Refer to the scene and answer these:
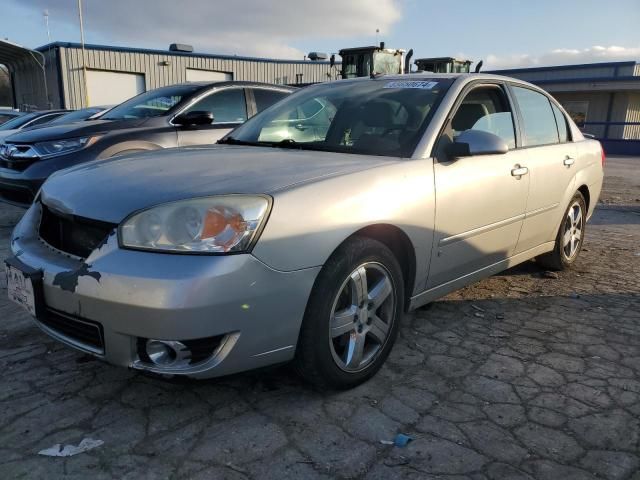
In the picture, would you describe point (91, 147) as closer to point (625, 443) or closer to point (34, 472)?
point (34, 472)

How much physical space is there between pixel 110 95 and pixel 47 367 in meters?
24.6

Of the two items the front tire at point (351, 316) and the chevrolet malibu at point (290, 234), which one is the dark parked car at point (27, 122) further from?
the front tire at point (351, 316)

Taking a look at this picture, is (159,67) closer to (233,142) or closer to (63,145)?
(63,145)

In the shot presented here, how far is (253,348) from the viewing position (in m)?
2.11

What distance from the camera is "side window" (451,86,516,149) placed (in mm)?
3293

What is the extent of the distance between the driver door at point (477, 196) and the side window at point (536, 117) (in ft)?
0.70

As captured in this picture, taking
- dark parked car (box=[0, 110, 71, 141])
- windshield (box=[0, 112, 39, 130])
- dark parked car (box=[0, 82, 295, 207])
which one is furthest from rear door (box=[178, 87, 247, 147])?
windshield (box=[0, 112, 39, 130])

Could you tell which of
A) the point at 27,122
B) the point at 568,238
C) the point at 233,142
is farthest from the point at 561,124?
the point at 27,122

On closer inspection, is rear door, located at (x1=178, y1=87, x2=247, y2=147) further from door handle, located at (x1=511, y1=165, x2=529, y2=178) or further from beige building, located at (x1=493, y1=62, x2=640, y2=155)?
beige building, located at (x1=493, y1=62, x2=640, y2=155)

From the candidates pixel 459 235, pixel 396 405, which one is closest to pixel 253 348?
pixel 396 405

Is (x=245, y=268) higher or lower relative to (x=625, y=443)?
higher

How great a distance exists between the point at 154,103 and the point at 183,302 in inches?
195

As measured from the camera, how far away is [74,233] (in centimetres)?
233

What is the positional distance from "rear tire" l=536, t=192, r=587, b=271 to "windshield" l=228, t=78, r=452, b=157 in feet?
6.27
